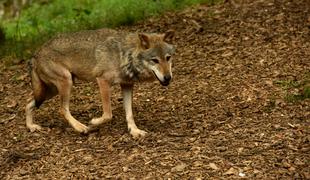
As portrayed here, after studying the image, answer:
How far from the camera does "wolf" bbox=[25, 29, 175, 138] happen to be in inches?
298

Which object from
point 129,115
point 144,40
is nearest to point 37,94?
point 129,115

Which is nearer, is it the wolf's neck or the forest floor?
the forest floor

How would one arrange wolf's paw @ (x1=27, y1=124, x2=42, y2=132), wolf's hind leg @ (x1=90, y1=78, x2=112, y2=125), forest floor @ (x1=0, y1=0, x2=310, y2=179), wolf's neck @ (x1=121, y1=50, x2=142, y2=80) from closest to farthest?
1. forest floor @ (x1=0, y1=0, x2=310, y2=179)
2. wolf's neck @ (x1=121, y1=50, x2=142, y2=80)
3. wolf's hind leg @ (x1=90, y1=78, x2=112, y2=125)
4. wolf's paw @ (x1=27, y1=124, x2=42, y2=132)

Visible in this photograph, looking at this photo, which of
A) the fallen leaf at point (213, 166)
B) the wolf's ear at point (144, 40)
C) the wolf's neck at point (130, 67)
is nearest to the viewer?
the fallen leaf at point (213, 166)

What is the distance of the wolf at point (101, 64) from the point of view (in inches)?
298

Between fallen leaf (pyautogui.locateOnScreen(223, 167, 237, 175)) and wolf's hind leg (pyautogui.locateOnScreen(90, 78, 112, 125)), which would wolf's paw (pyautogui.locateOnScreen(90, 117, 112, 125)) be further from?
fallen leaf (pyautogui.locateOnScreen(223, 167, 237, 175))

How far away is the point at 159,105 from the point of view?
9102mm

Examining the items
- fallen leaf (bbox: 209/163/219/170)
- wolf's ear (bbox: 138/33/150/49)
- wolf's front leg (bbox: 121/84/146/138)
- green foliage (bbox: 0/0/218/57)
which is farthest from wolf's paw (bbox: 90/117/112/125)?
green foliage (bbox: 0/0/218/57)

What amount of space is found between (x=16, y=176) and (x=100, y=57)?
2.09 m

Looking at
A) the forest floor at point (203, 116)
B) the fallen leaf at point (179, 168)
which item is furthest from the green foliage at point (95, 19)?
the fallen leaf at point (179, 168)

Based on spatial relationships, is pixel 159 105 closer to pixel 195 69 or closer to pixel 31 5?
pixel 195 69

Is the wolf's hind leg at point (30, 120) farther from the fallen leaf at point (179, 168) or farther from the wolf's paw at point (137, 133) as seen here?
the fallen leaf at point (179, 168)

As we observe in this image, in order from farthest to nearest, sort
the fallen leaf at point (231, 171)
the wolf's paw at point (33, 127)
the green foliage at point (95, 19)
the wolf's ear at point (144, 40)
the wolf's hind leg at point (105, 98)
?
the green foliage at point (95, 19) < the wolf's paw at point (33, 127) < the wolf's hind leg at point (105, 98) < the wolf's ear at point (144, 40) < the fallen leaf at point (231, 171)

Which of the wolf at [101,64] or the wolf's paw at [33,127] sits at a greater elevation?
the wolf at [101,64]
